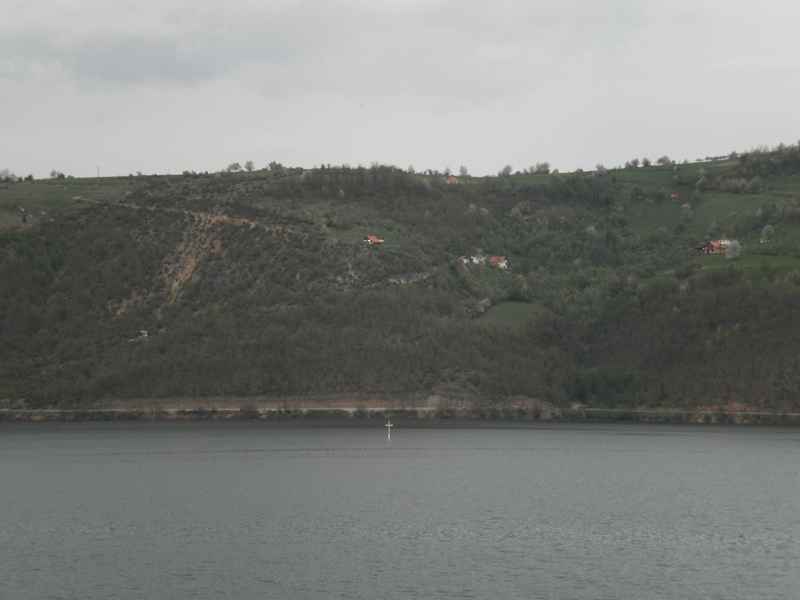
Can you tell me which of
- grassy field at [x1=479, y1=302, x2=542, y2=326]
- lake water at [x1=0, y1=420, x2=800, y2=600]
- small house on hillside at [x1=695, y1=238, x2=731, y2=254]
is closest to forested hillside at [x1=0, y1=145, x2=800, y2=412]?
grassy field at [x1=479, y1=302, x2=542, y2=326]

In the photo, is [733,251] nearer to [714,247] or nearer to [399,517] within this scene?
→ [714,247]

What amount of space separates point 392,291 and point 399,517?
61.1 meters

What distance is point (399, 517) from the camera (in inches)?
1866

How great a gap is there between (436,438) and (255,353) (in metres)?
24.6

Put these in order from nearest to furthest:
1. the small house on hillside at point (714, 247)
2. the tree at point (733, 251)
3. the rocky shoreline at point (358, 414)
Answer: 1. the rocky shoreline at point (358, 414)
2. the tree at point (733, 251)
3. the small house on hillside at point (714, 247)

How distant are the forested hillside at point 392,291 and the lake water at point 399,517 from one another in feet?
47.9

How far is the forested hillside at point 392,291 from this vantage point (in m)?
95.8

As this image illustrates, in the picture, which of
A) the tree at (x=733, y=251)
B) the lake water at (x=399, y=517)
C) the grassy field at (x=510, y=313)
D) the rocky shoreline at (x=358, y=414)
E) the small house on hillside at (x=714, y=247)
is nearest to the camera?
the lake water at (x=399, y=517)

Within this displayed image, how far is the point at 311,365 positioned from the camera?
315 feet

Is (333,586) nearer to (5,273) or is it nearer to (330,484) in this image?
(330,484)

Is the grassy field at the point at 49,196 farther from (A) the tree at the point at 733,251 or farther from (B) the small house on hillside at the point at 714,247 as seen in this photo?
(A) the tree at the point at 733,251

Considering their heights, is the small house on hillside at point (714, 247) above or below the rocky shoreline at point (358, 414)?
above

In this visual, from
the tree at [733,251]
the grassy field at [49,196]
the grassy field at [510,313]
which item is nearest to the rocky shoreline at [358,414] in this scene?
the grassy field at [510,313]

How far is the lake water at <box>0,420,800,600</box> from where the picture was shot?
116 ft
